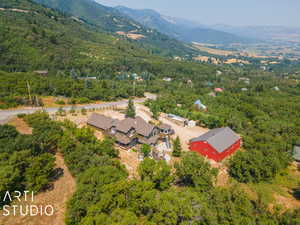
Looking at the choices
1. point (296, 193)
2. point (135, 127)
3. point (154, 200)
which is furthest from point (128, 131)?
point (296, 193)

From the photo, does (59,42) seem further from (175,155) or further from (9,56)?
(175,155)

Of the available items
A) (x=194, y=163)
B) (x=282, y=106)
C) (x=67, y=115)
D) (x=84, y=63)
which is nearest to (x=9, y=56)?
(x=84, y=63)

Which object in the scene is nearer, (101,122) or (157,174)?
(157,174)

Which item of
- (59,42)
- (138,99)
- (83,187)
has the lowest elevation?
(138,99)

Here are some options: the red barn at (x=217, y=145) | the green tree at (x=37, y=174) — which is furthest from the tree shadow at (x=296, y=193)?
the green tree at (x=37, y=174)

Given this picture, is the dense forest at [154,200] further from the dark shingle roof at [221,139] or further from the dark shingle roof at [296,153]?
the dark shingle roof at [296,153]

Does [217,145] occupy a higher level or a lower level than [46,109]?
higher

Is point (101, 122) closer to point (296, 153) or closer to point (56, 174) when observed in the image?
point (56, 174)
